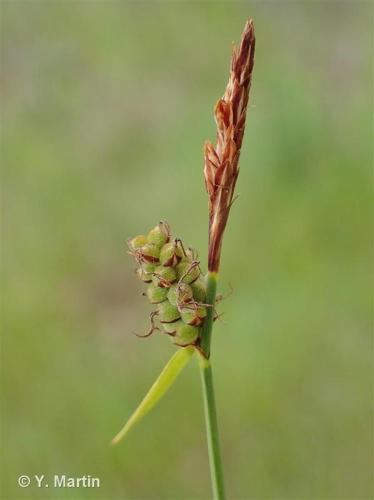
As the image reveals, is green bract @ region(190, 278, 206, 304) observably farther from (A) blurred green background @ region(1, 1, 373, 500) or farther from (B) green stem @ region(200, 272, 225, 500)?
(A) blurred green background @ region(1, 1, 373, 500)

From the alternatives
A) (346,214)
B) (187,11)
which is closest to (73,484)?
(346,214)

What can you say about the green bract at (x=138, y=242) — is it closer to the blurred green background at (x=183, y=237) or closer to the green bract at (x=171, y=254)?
the green bract at (x=171, y=254)

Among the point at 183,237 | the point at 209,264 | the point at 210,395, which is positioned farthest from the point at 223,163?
the point at 183,237

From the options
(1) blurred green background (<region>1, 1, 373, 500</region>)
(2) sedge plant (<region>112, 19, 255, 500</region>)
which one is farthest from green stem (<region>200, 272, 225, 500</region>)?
(1) blurred green background (<region>1, 1, 373, 500</region>)

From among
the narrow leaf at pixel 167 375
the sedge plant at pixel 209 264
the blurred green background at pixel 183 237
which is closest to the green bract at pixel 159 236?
→ the sedge plant at pixel 209 264

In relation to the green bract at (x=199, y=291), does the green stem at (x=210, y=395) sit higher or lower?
lower

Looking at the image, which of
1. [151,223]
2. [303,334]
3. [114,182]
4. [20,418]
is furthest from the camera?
[114,182]

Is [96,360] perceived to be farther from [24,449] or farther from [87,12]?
[87,12]

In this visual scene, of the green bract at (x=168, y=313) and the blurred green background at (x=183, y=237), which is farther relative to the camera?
the blurred green background at (x=183, y=237)
